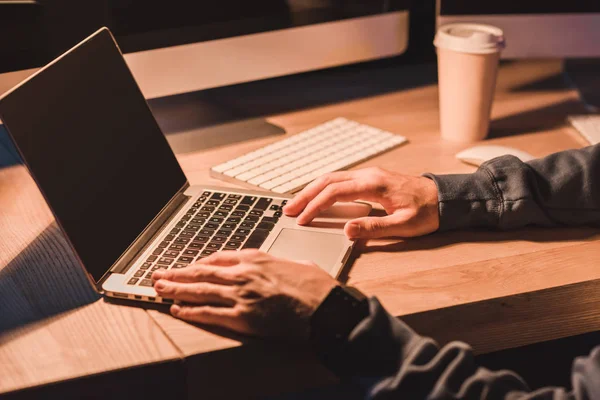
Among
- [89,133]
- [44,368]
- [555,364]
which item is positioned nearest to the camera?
[44,368]

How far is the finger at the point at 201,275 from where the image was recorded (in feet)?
2.11

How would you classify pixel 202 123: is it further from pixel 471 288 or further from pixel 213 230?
pixel 471 288

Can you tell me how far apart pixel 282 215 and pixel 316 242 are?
0.21 ft

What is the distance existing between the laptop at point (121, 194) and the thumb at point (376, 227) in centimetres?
2

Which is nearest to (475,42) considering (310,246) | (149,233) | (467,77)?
(467,77)

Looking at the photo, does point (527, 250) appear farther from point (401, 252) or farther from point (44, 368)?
point (44, 368)

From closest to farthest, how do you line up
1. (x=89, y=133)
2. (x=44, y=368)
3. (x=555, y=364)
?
(x=44, y=368) → (x=89, y=133) → (x=555, y=364)

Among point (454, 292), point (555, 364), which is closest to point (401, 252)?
point (454, 292)

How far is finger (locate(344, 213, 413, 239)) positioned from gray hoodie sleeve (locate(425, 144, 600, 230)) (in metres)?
0.05

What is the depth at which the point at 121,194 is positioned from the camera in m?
0.74

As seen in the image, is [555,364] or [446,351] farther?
[555,364]

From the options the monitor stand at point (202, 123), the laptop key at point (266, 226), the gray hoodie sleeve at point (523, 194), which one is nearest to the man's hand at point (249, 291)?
the laptop key at point (266, 226)

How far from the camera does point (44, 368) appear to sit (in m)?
0.59

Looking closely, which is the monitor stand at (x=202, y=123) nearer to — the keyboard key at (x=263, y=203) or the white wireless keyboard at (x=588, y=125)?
the keyboard key at (x=263, y=203)
